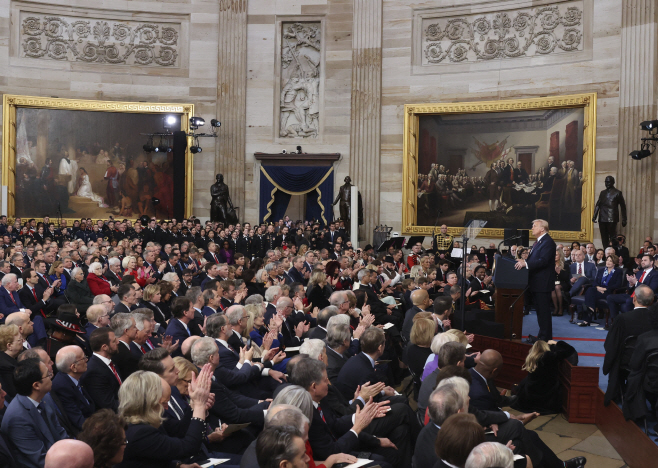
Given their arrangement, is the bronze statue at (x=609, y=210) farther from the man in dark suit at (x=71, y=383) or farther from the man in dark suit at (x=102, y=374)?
the man in dark suit at (x=71, y=383)

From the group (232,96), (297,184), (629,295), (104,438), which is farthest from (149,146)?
(104,438)

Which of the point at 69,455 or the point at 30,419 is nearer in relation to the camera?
the point at 69,455

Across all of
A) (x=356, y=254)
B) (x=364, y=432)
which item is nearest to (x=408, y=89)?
(x=356, y=254)

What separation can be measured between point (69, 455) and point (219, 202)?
18411 mm

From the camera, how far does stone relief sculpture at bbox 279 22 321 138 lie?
72.6ft

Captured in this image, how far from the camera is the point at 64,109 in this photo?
2105cm

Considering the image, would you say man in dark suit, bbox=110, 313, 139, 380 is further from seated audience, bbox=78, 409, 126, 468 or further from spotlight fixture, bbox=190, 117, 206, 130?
spotlight fixture, bbox=190, 117, 206, 130

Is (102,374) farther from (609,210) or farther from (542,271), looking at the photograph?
(609,210)

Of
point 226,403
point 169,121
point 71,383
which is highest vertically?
point 169,121

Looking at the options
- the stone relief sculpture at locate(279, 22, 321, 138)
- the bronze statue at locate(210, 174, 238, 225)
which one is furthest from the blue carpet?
the stone relief sculpture at locate(279, 22, 321, 138)

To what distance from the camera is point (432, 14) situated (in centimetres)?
2072

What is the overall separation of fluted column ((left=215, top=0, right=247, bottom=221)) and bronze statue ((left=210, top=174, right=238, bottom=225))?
0.78 m

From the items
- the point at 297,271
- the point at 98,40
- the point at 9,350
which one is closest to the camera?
the point at 9,350

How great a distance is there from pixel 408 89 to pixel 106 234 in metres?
10.5
